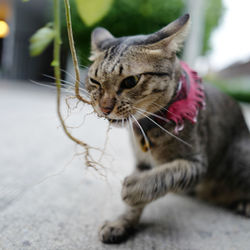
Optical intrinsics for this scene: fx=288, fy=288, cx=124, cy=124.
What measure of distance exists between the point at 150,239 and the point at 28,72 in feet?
31.2

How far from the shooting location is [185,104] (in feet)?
4.63

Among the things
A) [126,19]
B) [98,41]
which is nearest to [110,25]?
[126,19]

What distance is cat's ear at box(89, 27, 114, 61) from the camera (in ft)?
Result: 4.75

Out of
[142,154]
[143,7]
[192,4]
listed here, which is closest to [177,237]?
[142,154]

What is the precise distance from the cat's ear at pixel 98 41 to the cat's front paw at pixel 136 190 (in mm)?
625

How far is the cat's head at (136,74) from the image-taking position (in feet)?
4.04

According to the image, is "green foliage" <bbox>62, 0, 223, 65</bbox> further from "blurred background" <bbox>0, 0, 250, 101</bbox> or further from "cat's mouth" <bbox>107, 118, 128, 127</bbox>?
"cat's mouth" <bbox>107, 118, 128, 127</bbox>

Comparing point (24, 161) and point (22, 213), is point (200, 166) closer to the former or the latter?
point (22, 213)

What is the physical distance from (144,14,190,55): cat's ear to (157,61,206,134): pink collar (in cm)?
20

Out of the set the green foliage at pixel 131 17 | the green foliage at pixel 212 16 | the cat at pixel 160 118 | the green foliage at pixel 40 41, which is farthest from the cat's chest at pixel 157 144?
the green foliage at pixel 212 16

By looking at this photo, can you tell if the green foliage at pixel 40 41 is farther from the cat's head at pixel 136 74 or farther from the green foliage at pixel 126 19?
the green foliage at pixel 126 19

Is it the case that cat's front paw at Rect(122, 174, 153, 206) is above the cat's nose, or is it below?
below

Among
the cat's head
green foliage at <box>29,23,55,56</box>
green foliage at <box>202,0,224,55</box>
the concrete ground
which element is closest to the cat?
the cat's head

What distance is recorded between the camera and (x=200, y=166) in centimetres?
148
